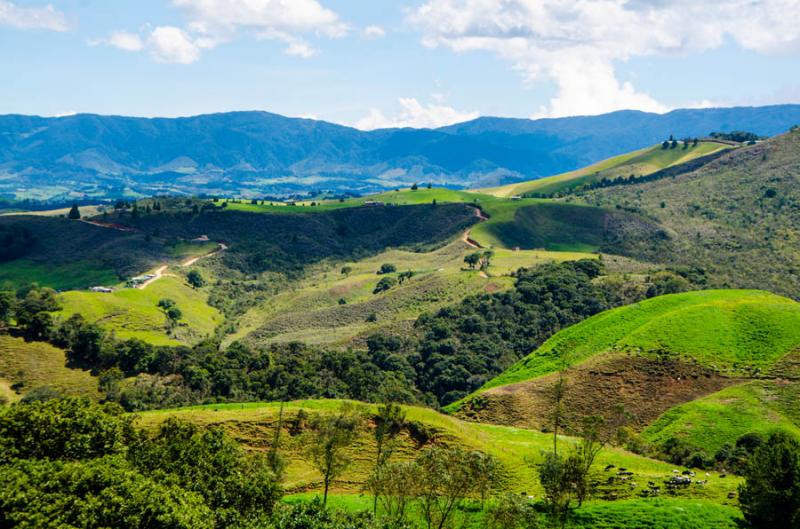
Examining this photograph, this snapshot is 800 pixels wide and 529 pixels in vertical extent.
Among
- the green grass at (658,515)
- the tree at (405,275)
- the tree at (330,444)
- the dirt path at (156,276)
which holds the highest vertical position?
the tree at (330,444)

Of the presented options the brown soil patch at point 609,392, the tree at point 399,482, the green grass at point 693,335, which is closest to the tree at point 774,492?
the tree at point 399,482

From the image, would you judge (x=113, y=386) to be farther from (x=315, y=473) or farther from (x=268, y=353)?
(x=315, y=473)

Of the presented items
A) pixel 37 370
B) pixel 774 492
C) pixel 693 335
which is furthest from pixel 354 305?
pixel 774 492

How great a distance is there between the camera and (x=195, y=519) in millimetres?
30453

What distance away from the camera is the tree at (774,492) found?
37844 mm

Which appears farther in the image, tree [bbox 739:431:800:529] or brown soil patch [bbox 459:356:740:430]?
brown soil patch [bbox 459:356:740:430]

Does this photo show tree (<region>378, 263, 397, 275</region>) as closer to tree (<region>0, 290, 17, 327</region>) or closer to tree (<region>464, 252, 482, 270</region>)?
tree (<region>464, 252, 482, 270</region>)

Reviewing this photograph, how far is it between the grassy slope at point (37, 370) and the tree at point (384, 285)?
90024 millimetres

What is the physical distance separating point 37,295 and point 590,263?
126 meters

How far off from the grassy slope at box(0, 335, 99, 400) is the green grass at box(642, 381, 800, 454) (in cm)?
7441

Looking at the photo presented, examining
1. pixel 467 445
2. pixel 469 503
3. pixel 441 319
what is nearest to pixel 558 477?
pixel 469 503

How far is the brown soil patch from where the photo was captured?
75.8m

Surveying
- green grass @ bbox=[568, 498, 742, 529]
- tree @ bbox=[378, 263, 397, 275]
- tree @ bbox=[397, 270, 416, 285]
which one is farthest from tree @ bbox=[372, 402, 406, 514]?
tree @ bbox=[378, 263, 397, 275]

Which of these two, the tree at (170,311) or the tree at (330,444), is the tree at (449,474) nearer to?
the tree at (330,444)
